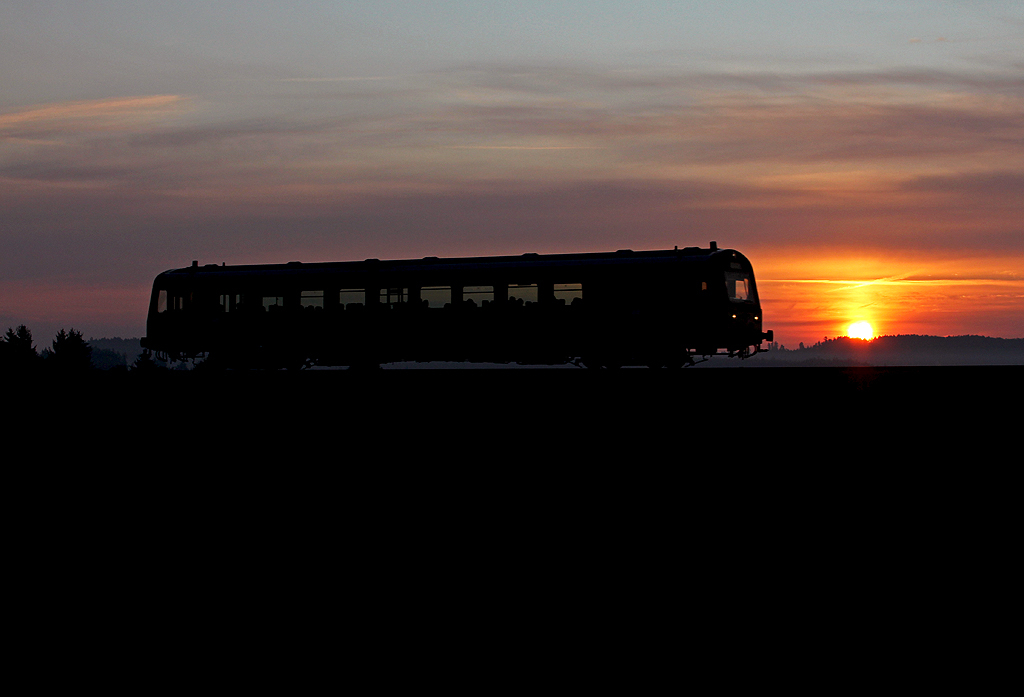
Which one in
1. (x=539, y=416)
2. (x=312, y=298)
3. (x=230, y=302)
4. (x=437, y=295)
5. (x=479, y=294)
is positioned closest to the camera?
(x=539, y=416)

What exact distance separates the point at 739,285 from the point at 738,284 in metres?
0.08

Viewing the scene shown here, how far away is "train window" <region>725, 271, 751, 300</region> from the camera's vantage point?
31.8m

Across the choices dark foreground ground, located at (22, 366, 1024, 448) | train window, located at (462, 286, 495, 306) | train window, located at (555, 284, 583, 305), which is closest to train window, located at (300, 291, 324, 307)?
train window, located at (462, 286, 495, 306)

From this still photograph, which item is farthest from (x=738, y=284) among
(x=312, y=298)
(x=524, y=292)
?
(x=312, y=298)

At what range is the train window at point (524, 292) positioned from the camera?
32094 mm

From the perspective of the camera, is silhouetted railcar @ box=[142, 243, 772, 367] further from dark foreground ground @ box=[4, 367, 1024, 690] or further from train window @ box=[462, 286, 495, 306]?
dark foreground ground @ box=[4, 367, 1024, 690]

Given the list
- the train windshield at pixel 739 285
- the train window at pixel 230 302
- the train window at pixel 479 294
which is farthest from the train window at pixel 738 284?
the train window at pixel 230 302

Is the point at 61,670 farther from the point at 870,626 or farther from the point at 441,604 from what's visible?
the point at 870,626

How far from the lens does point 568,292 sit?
104ft

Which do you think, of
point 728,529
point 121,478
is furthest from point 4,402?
point 728,529

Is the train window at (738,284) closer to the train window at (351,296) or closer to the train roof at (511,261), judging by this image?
the train roof at (511,261)

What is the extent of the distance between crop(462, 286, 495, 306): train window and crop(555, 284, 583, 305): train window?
2.01m

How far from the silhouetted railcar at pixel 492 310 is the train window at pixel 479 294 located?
0.03 metres

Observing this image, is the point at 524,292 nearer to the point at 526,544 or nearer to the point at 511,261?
the point at 511,261
